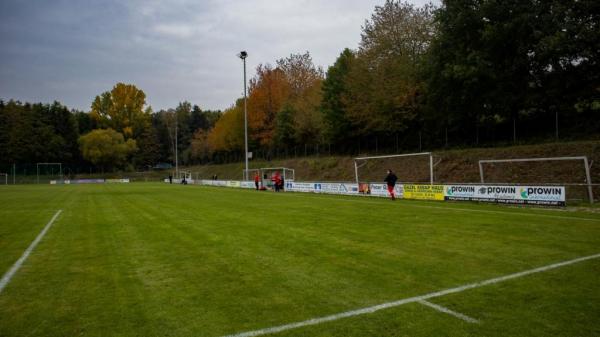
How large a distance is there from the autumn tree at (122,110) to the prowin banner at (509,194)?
93.3m

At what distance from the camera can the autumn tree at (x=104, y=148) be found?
86.2 meters

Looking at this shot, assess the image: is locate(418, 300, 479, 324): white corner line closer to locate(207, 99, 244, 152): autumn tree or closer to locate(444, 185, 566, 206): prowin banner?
locate(444, 185, 566, 206): prowin banner

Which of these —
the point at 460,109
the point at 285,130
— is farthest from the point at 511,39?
the point at 285,130

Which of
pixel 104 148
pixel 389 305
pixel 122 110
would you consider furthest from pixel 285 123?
pixel 122 110

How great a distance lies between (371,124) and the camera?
124 ft

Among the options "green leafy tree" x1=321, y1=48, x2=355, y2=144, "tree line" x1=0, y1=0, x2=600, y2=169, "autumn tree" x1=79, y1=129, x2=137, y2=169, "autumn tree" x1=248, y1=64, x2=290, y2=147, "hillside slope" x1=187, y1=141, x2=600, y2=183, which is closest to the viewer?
"hillside slope" x1=187, y1=141, x2=600, y2=183

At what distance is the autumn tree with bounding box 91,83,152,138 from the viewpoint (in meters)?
98.8

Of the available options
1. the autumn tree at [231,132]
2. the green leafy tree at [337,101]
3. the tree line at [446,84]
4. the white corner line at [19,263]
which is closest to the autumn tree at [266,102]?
the tree line at [446,84]

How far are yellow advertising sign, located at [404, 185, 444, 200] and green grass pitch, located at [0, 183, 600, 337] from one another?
30.4ft

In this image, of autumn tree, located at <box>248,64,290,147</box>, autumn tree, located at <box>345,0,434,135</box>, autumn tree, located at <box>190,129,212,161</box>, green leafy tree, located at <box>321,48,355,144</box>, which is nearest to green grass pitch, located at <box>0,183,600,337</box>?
autumn tree, located at <box>345,0,434,135</box>

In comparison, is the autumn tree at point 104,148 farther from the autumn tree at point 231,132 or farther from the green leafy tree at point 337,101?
the green leafy tree at point 337,101

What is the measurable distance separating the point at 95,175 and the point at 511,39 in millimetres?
88290

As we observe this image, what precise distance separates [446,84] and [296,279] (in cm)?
2741

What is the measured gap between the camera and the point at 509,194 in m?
18.3
